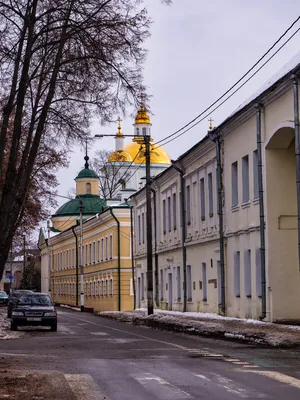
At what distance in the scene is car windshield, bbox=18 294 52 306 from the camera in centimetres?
3139

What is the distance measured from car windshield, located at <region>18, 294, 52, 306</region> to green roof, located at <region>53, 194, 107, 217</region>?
52.1 meters

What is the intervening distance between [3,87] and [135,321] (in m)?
17.4

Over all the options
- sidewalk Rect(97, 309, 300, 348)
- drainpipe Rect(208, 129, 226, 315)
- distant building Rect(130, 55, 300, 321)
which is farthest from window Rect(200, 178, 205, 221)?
sidewalk Rect(97, 309, 300, 348)

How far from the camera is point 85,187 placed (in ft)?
311

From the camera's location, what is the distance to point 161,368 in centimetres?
1467

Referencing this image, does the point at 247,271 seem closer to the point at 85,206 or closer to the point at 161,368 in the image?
the point at 161,368

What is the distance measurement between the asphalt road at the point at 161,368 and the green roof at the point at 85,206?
64.2 m

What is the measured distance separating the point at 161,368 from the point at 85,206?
7772cm

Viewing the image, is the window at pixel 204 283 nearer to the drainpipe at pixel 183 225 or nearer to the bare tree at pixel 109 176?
the drainpipe at pixel 183 225

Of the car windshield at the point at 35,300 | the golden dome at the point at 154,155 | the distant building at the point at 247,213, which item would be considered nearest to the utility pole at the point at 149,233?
the distant building at the point at 247,213

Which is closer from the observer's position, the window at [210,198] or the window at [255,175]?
the window at [255,175]

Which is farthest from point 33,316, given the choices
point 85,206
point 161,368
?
point 85,206

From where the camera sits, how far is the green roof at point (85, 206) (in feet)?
297

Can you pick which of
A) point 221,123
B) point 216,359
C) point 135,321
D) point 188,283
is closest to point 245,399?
point 216,359
